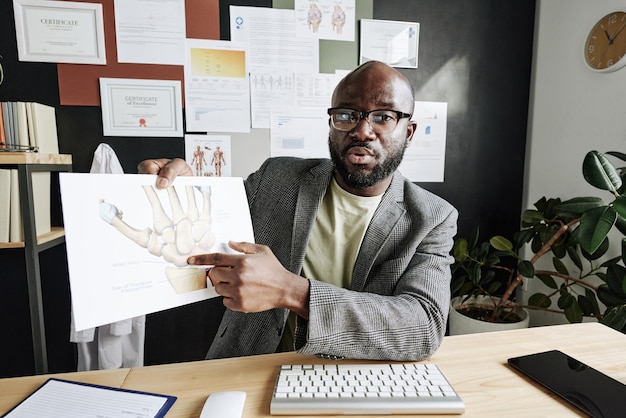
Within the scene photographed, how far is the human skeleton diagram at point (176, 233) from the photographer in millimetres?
727

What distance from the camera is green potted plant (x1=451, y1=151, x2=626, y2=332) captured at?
5.35ft

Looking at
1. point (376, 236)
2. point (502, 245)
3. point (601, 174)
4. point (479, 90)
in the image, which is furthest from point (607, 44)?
point (376, 236)

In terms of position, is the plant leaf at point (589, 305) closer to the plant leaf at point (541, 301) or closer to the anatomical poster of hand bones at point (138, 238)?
the plant leaf at point (541, 301)

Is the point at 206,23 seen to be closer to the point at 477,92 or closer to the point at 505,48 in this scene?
the point at 477,92

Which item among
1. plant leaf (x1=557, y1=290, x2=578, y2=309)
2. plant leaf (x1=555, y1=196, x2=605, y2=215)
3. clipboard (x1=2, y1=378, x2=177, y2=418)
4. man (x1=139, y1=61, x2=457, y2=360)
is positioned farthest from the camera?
plant leaf (x1=557, y1=290, x2=578, y2=309)

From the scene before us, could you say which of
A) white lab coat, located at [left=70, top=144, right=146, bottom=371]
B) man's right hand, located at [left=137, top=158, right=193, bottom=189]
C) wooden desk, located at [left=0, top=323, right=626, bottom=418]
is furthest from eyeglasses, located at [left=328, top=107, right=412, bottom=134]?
white lab coat, located at [left=70, top=144, right=146, bottom=371]

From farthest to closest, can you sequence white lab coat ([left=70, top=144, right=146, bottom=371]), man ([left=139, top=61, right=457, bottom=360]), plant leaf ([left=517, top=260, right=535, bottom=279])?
plant leaf ([left=517, top=260, right=535, bottom=279]) → white lab coat ([left=70, top=144, right=146, bottom=371]) → man ([left=139, top=61, right=457, bottom=360])

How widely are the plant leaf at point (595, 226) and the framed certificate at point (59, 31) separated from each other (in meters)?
2.61

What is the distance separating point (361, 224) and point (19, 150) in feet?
5.49

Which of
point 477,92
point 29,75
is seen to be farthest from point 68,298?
point 477,92

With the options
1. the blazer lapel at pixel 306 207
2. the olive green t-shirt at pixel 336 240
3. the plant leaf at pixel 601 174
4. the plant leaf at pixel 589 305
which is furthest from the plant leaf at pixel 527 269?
the blazer lapel at pixel 306 207

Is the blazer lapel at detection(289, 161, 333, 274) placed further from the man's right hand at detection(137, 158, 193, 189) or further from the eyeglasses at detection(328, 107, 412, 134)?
the man's right hand at detection(137, 158, 193, 189)

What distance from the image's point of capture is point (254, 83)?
2.29 metres

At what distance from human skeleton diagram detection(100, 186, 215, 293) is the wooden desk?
20 cm
